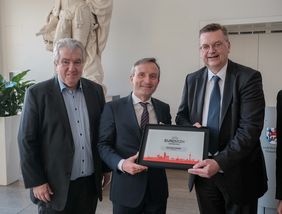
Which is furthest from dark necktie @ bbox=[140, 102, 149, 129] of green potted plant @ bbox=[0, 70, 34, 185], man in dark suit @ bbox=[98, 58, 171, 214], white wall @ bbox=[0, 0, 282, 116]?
white wall @ bbox=[0, 0, 282, 116]

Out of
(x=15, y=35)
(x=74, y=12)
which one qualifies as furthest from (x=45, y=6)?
(x=74, y=12)

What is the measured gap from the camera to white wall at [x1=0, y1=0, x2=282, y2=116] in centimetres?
476

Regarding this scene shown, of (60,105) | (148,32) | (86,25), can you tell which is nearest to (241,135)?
(60,105)

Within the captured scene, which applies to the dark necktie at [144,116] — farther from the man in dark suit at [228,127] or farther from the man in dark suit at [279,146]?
the man in dark suit at [279,146]

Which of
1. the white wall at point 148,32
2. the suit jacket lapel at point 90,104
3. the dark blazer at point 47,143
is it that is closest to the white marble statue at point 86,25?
the white wall at point 148,32

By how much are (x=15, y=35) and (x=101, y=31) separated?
2276 millimetres

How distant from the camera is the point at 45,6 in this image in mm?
5512

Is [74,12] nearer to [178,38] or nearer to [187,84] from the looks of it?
[178,38]

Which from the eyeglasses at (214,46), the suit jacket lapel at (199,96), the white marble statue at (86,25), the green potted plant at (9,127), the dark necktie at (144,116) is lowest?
the green potted plant at (9,127)

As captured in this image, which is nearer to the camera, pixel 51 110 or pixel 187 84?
pixel 51 110

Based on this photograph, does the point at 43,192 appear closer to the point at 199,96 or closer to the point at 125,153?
the point at 125,153

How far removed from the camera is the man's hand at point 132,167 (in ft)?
4.83

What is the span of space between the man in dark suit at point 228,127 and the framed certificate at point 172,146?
57mm

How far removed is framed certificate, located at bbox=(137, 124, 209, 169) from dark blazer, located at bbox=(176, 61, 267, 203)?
0.35ft
